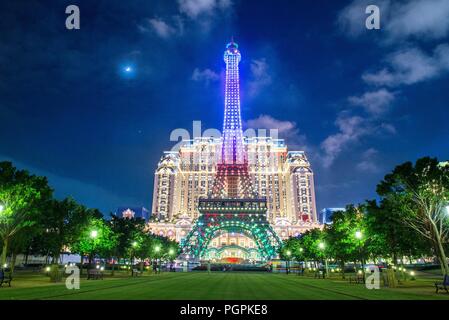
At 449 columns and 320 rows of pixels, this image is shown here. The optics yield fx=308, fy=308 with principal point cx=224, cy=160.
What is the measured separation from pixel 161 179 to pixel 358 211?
15444 cm

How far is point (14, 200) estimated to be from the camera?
31.4 meters

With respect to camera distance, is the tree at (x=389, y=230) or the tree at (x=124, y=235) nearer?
the tree at (x=389, y=230)

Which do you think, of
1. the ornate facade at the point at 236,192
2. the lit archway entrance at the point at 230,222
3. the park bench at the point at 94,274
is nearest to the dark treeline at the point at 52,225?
the park bench at the point at 94,274

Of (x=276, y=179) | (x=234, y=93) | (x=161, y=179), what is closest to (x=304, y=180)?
(x=276, y=179)

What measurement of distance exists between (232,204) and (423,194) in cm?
10039

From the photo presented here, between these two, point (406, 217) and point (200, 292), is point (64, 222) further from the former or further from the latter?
point (406, 217)

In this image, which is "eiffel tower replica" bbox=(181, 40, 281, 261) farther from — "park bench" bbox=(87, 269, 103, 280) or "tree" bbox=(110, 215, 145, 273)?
"park bench" bbox=(87, 269, 103, 280)

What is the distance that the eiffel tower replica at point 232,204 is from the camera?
386 ft

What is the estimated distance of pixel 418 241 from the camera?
36875 millimetres

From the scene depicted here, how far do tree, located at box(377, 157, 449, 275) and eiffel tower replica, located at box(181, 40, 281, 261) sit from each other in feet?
268

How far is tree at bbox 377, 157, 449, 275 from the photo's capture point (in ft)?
99.6

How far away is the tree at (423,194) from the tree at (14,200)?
127ft

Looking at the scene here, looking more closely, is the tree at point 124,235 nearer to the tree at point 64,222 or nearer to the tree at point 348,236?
the tree at point 64,222

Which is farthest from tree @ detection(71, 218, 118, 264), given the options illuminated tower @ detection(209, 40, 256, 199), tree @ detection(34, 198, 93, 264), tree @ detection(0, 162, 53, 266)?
illuminated tower @ detection(209, 40, 256, 199)
